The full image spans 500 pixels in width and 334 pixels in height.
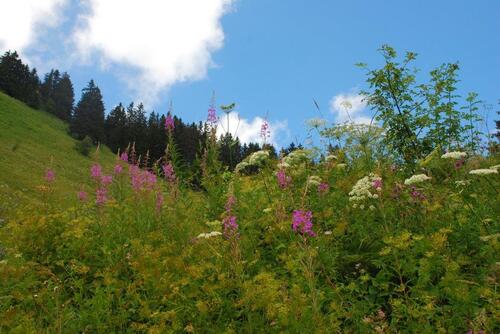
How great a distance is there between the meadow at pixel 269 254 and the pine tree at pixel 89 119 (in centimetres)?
8695

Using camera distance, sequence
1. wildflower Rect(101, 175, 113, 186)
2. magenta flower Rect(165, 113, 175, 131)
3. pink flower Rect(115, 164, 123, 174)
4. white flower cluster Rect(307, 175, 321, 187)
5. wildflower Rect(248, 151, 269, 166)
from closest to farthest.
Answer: white flower cluster Rect(307, 175, 321, 187) < wildflower Rect(248, 151, 269, 166) < magenta flower Rect(165, 113, 175, 131) < wildflower Rect(101, 175, 113, 186) < pink flower Rect(115, 164, 123, 174)

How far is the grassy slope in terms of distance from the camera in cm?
4056

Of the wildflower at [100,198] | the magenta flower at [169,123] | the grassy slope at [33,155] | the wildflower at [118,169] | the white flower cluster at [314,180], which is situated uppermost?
the grassy slope at [33,155]

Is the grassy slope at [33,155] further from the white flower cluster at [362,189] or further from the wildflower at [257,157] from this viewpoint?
the white flower cluster at [362,189]

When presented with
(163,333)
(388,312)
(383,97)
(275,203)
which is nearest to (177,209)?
(275,203)

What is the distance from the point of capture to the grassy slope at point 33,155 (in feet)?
133

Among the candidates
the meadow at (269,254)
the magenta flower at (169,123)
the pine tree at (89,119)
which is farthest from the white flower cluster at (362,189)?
the pine tree at (89,119)

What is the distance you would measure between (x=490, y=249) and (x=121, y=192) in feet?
19.7

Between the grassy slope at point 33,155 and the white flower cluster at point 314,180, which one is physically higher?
the grassy slope at point 33,155

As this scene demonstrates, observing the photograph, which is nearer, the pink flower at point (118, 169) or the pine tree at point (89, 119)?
the pink flower at point (118, 169)

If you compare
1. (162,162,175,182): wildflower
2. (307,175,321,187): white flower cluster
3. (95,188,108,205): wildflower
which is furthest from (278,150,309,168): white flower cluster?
(95,188,108,205): wildflower

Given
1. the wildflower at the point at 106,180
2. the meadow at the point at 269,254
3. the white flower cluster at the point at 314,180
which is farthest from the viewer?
the wildflower at the point at 106,180

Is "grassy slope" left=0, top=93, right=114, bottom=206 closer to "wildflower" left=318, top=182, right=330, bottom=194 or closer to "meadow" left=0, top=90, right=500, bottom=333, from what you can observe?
"meadow" left=0, top=90, right=500, bottom=333

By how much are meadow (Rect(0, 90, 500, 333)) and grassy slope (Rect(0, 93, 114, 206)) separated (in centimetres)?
2706
